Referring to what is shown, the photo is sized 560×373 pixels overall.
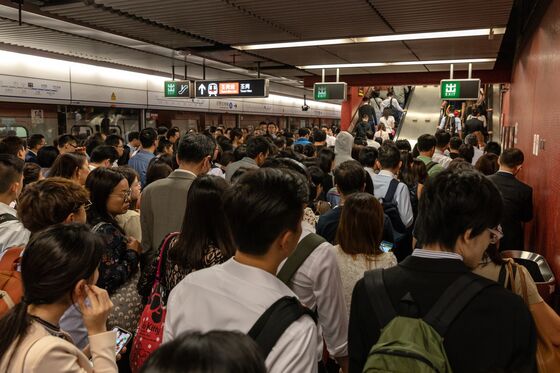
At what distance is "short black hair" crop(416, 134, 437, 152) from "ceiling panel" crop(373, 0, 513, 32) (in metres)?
1.70

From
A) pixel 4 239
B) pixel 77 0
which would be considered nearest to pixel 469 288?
pixel 4 239

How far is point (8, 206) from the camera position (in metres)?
3.19

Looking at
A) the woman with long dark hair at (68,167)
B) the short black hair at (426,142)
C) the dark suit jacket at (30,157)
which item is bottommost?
the dark suit jacket at (30,157)

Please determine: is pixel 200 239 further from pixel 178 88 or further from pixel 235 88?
pixel 178 88

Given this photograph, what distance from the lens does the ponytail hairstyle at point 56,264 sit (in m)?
1.72

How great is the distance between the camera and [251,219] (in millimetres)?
1479

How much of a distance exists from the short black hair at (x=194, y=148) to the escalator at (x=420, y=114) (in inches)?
583

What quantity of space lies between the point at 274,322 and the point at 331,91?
11414mm

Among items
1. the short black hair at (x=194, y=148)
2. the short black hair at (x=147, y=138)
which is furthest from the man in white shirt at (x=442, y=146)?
the short black hair at (x=194, y=148)

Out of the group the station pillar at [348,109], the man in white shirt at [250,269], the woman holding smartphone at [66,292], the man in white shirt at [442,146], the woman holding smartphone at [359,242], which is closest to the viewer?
the man in white shirt at [250,269]

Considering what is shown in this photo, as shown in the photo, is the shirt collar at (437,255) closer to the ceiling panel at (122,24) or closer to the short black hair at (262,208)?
the short black hair at (262,208)

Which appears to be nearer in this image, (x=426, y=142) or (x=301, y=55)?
(x=426, y=142)

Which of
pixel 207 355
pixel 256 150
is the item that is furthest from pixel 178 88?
pixel 207 355

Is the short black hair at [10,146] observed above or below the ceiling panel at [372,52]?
below
